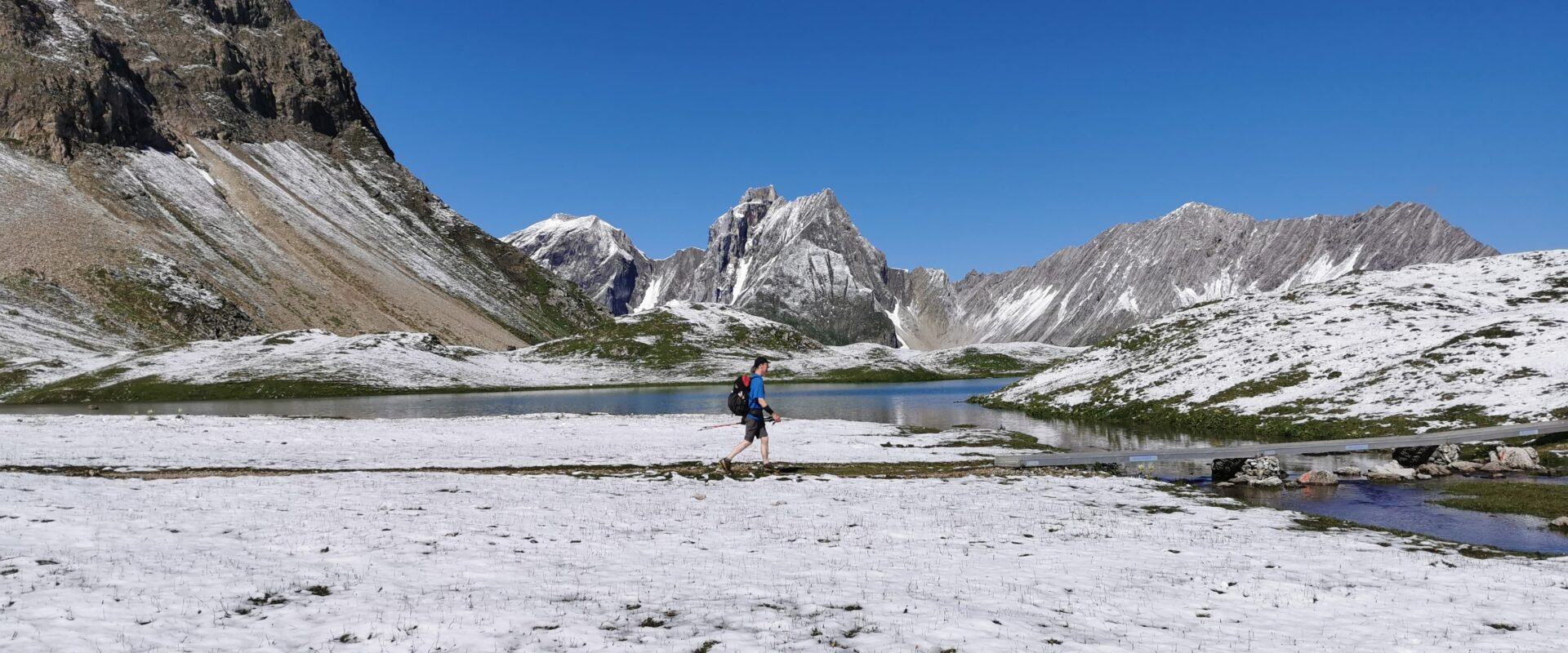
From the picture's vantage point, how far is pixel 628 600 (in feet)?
41.1

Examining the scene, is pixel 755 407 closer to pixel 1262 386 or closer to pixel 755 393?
pixel 755 393

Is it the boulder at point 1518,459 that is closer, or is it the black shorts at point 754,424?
the black shorts at point 754,424

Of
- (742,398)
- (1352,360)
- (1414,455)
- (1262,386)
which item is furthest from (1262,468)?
(1352,360)

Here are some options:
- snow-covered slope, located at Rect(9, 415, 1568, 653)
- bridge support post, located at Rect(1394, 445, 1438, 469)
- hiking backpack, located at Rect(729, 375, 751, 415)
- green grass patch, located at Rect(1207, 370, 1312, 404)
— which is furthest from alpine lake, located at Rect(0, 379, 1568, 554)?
hiking backpack, located at Rect(729, 375, 751, 415)

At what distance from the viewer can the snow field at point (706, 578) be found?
10781 millimetres

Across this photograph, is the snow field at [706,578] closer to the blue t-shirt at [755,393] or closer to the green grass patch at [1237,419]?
the blue t-shirt at [755,393]

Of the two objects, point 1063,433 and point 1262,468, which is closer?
point 1262,468

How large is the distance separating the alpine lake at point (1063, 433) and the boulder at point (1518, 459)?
1.60 meters

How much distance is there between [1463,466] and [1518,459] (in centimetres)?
181

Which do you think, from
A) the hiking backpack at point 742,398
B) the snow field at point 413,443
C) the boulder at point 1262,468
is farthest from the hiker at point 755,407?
the boulder at point 1262,468

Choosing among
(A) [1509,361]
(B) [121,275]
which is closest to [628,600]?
(A) [1509,361]

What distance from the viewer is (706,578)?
14156 mm

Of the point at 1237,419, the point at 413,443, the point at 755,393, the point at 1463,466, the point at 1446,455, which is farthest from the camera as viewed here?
the point at 1237,419

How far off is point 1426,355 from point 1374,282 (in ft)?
109
